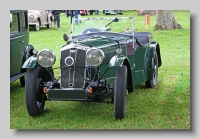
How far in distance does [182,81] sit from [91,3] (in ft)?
8.63

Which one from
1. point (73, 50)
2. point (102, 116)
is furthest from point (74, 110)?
point (73, 50)

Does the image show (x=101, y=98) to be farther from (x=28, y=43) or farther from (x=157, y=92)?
(x=28, y=43)

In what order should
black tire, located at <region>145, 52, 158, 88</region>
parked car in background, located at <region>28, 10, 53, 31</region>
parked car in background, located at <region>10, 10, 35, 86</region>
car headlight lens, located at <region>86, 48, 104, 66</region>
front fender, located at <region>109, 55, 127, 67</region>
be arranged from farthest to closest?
black tire, located at <region>145, 52, 158, 88</region> < parked car in background, located at <region>10, 10, 35, 86</region> < parked car in background, located at <region>28, 10, 53, 31</region> < front fender, located at <region>109, 55, 127, 67</region> < car headlight lens, located at <region>86, 48, 104, 66</region>

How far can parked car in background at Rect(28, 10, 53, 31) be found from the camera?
7.88 metres

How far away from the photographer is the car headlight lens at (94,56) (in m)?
6.88

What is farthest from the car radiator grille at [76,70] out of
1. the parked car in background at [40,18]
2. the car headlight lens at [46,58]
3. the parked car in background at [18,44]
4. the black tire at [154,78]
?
the black tire at [154,78]

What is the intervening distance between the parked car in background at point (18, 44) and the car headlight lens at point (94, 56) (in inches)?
73.9

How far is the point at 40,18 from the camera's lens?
849 centimetres

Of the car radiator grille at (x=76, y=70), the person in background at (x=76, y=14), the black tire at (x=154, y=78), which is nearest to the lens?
the car radiator grille at (x=76, y=70)

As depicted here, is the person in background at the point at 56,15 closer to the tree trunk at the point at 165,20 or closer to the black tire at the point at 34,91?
the black tire at the point at 34,91

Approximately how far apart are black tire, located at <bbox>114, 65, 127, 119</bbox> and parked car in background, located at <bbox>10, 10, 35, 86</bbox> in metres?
2.06

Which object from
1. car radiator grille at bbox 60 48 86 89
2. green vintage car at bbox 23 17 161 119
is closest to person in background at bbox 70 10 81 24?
green vintage car at bbox 23 17 161 119

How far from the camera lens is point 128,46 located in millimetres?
8172

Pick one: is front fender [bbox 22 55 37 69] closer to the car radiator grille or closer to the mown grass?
the mown grass
